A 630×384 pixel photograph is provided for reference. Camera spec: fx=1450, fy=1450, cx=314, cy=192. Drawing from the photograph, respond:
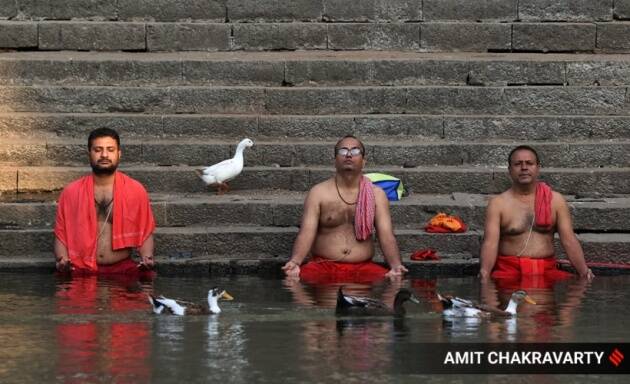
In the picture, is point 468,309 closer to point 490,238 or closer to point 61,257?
point 490,238

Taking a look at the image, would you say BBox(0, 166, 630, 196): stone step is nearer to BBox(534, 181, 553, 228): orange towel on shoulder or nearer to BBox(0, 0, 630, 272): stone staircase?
BBox(0, 0, 630, 272): stone staircase

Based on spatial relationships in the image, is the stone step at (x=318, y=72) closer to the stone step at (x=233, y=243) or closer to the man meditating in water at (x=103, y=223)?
the stone step at (x=233, y=243)

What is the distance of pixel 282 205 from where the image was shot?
11695 mm

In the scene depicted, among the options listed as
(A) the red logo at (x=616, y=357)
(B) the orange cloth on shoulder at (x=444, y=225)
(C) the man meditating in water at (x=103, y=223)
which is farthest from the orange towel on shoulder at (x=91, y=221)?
(A) the red logo at (x=616, y=357)

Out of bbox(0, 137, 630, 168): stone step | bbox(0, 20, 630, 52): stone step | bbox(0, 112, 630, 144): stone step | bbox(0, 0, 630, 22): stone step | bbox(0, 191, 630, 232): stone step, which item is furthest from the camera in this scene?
bbox(0, 0, 630, 22): stone step

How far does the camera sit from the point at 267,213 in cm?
1170

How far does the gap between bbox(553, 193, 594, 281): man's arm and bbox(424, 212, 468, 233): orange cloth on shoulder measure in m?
0.84

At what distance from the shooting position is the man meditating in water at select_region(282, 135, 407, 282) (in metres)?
10.8

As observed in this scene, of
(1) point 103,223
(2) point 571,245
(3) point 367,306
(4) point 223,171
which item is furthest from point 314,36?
(3) point 367,306

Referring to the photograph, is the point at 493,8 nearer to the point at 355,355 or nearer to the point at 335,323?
the point at 335,323

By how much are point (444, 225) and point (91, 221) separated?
2738 mm

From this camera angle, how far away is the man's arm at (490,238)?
1074 cm

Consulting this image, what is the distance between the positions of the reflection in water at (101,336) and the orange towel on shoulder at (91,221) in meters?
0.33

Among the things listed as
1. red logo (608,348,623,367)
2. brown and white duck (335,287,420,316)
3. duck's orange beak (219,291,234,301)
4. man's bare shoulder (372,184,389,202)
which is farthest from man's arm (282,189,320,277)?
red logo (608,348,623,367)
